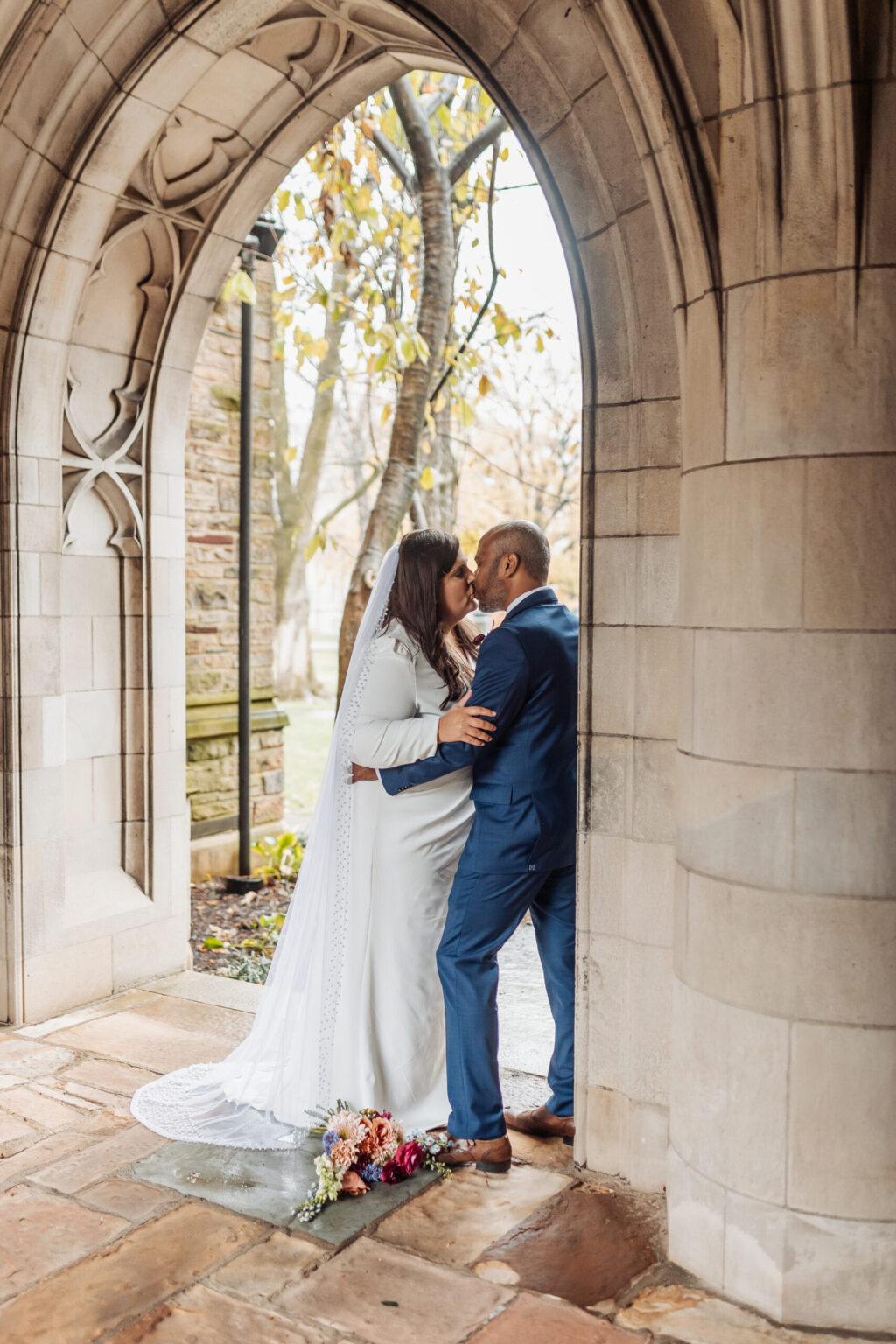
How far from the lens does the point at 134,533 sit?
5047 millimetres

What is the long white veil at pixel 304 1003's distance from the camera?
3688 millimetres

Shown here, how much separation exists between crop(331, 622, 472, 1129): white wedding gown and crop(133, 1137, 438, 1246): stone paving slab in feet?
0.99

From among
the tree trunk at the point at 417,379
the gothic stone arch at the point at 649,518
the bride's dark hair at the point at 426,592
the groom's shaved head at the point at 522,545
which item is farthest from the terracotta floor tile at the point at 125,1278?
the tree trunk at the point at 417,379

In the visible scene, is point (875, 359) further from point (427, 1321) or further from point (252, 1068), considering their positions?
point (252, 1068)

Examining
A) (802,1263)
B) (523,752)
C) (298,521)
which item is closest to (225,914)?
(523,752)

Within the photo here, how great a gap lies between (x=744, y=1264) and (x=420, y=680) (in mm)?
1865

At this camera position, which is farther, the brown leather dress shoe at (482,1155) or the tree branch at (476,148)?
the tree branch at (476,148)

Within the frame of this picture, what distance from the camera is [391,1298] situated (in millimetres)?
2740

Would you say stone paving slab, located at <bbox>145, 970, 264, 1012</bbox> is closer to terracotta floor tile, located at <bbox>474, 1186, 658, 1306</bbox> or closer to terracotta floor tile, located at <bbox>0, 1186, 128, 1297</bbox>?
terracotta floor tile, located at <bbox>0, 1186, 128, 1297</bbox>

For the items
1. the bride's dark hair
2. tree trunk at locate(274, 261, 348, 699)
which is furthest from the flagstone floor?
tree trunk at locate(274, 261, 348, 699)

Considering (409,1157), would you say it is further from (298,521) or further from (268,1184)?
(298,521)

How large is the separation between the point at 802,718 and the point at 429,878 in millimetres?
1506

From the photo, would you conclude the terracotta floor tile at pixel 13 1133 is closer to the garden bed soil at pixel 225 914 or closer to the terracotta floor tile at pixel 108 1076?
the terracotta floor tile at pixel 108 1076

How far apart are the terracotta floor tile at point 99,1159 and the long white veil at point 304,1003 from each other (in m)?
0.06
